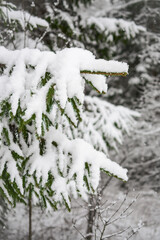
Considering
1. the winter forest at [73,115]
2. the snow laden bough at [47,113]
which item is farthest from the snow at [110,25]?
the snow laden bough at [47,113]

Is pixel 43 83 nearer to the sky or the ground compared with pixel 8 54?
nearer to the ground

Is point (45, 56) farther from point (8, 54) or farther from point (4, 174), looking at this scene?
point (4, 174)

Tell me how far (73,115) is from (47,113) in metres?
0.24

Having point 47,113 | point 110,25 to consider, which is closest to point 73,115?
point 47,113

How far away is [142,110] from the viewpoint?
831 centimetres

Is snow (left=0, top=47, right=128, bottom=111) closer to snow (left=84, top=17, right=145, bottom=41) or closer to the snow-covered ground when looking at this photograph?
snow (left=84, top=17, right=145, bottom=41)

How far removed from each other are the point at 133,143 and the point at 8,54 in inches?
269

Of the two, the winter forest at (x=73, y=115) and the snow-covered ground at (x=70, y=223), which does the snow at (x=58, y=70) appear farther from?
the snow-covered ground at (x=70, y=223)

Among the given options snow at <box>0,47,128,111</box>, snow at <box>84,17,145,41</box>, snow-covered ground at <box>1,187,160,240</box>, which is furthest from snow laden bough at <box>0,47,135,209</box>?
snow-covered ground at <box>1,187,160,240</box>

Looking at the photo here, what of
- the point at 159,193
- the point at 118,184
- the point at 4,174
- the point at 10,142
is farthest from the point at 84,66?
the point at 118,184

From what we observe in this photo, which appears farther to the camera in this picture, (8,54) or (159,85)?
(159,85)

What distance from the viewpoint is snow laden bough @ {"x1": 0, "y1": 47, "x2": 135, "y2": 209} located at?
5.39 ft

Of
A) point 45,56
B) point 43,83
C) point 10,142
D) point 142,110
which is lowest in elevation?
point 142,110

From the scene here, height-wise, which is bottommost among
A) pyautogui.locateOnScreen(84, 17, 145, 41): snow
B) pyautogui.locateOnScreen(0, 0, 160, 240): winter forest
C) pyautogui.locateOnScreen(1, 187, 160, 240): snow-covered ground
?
pyautogui.locateOnScreen(1, 187, 160, 240): snow-covered ground
